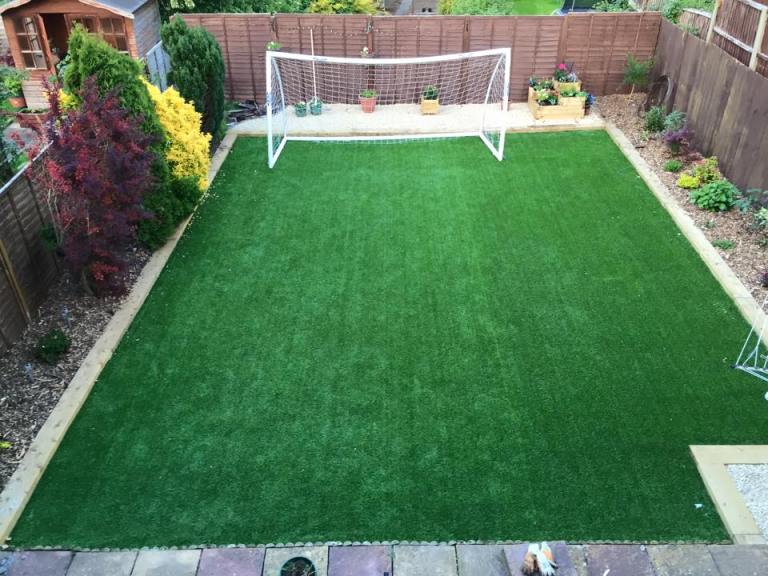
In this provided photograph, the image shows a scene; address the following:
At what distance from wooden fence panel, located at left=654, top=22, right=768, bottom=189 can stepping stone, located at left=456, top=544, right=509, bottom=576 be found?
22.3 ft

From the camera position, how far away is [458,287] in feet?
25.7

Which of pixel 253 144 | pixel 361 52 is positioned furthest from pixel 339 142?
pixel 361 52

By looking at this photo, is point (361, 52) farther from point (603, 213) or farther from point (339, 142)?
point (603, 213)

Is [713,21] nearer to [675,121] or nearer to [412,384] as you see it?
[675,121]

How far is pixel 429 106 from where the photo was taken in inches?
509

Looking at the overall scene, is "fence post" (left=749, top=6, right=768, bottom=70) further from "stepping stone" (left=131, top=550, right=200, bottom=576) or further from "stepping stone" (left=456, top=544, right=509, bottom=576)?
"stepping stone" (left=131, top=550, right=200, bottom=576)

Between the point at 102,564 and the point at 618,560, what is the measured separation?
149 inches

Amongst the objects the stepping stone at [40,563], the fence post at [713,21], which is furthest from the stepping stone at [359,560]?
the fence post at [713,21]

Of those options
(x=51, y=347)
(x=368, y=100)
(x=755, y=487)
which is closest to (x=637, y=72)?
(x=368, y=100)

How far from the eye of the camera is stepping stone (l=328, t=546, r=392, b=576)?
185 inches

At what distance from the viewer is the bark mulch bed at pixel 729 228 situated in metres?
7.97

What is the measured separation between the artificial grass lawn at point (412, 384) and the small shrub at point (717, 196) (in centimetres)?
61

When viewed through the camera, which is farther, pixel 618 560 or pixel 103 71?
pixel 103 71

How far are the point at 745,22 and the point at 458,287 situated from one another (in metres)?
6.68
